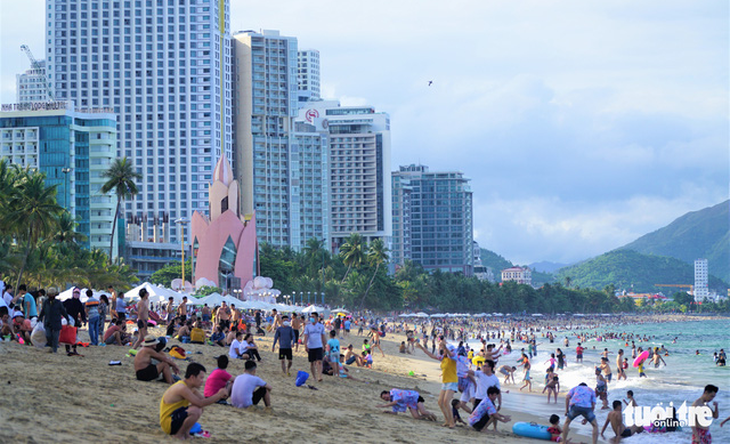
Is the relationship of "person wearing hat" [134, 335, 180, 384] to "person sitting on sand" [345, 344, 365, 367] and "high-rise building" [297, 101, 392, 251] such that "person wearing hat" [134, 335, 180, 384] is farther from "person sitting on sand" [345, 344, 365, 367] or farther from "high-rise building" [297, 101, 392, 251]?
"high-rise building" [297, 101, 392, 251]

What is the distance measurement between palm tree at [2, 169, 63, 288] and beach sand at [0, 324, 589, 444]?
25.4 metres

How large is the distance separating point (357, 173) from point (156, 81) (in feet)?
155

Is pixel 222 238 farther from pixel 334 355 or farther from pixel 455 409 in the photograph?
pixel 455 409

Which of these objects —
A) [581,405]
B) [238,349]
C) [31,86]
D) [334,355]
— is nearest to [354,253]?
[334,355]

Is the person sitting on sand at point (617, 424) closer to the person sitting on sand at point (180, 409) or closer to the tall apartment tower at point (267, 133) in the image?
the person sitting on sand at point (180, 409)

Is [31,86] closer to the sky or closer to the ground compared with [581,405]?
closer to the sky

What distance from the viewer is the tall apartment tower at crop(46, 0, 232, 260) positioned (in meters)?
135

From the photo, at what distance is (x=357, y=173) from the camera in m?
168

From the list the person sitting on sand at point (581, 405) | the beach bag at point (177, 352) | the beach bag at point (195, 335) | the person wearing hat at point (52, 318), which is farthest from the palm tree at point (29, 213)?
the person sitting on sand at point (581, 405)

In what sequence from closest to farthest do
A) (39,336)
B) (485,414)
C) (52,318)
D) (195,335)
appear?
1. (485,414)
2. (52,318)
3. (39,336)
4. (195,335)

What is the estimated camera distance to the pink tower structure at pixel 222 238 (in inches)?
2707

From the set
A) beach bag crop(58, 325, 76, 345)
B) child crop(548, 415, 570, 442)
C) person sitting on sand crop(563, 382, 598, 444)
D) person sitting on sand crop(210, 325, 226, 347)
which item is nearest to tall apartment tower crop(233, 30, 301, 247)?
person sitting on sand crop(210, 325, 226, 347)

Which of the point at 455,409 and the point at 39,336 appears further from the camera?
the point at 39,336

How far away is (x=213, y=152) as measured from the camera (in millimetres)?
134750
